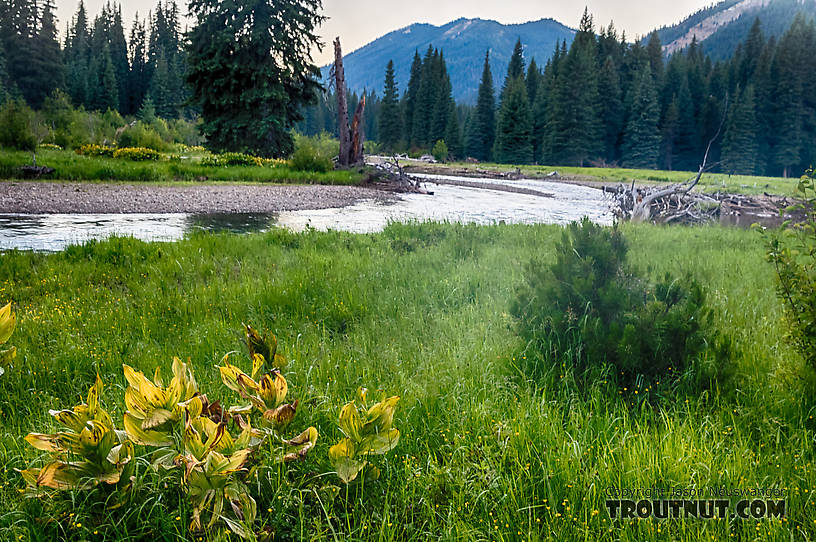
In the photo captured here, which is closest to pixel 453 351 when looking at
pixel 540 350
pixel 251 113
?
pixel 540 350

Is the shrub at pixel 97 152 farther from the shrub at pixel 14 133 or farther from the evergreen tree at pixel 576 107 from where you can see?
the evergreen tree at pixel 576 107

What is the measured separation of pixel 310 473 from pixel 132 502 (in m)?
0.68

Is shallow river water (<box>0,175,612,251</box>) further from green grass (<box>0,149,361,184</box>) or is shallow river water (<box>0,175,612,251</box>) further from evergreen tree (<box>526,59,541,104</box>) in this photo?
evergreen tree (<box>526,59,541,104</box>)

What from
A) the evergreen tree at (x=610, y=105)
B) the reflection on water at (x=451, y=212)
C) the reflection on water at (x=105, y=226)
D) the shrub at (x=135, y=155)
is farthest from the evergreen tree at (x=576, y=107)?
the reflection on water at (x=105, y=226)

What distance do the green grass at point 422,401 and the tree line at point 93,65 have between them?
187ft

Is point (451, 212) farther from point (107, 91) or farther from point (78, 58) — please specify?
point (78, 58)

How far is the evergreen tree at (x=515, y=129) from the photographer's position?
60.4m

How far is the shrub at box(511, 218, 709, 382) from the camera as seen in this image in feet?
10.0

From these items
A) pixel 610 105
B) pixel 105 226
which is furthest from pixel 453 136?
pixel 105 226

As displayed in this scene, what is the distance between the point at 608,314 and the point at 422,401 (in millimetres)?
1423

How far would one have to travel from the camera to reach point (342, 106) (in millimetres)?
23328

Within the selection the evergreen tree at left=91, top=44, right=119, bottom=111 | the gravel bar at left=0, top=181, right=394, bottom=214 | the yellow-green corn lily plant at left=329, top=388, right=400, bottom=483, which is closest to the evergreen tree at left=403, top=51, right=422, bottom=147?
the evergreen tree at left=91, top=44, right=119, bottom=111

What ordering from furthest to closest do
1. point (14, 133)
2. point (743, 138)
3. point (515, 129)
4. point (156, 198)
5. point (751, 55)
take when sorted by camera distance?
point (751, 55)
point (515, 129)
point (743, 138)
point (14, 133)
point (156, 198)

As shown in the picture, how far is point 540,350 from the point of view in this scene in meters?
3.36
